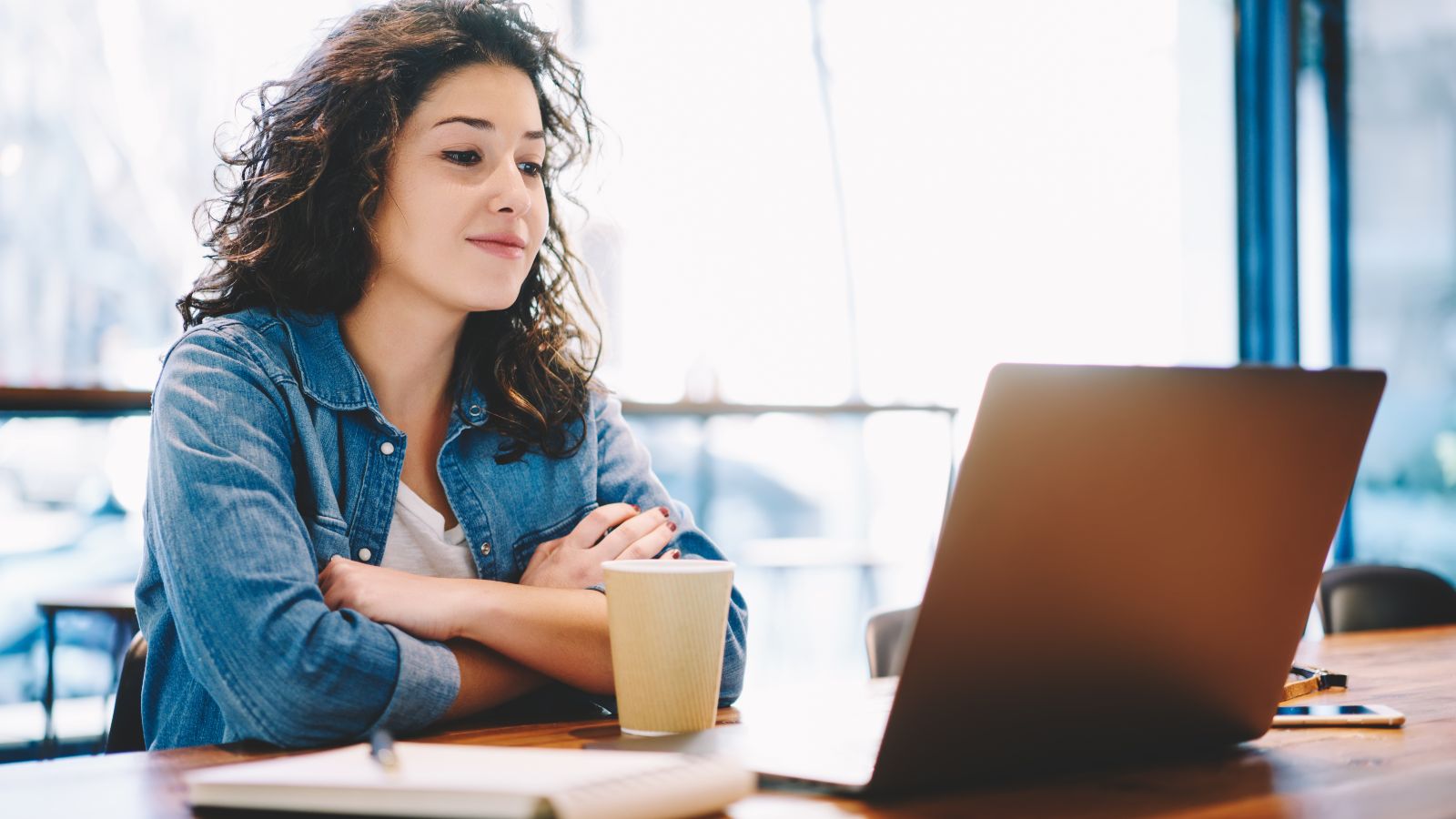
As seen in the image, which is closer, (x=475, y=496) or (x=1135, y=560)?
(x=1135, y=560)

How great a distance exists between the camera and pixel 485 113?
1.38 metres

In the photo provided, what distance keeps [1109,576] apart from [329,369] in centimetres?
88

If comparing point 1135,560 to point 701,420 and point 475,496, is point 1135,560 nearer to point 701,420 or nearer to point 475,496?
point 475,496

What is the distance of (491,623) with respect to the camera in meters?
1.06

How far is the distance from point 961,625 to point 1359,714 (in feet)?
1.61

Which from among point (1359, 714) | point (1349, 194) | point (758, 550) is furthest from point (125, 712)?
point (1349, 194)

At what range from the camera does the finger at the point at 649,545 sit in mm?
1225

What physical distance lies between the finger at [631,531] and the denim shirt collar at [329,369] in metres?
0.23

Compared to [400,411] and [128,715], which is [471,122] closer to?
[400,411]

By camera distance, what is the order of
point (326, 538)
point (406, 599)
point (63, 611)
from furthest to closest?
point (63, 611), point (326, 538), point (406, 599)

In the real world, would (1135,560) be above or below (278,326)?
below

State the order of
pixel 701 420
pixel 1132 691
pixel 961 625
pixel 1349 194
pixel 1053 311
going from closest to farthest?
1. pixel 961 625
2. pixel 1132 691
3. pixel 701 420
4. pixel 1349 194
5. pixel 1053 311

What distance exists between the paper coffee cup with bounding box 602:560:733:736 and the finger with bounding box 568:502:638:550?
0.36m

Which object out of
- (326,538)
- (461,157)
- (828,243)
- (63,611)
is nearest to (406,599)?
(326,538)
